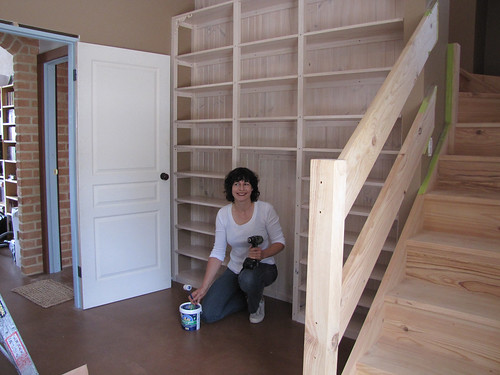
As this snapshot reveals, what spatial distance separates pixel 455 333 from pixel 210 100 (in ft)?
9.89

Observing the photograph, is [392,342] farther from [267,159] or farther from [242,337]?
[267,159]

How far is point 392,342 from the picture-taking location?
1.91 metres

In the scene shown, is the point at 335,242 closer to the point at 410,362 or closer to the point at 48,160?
the point at 410,362

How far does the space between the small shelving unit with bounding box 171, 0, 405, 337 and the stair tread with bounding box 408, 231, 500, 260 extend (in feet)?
2.14

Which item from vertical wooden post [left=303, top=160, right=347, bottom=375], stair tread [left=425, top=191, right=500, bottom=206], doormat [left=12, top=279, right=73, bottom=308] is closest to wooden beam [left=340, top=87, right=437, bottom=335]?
vertical wooden post [left=303, top=160, right=347, bottom=375]

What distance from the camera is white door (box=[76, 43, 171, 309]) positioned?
3.43m

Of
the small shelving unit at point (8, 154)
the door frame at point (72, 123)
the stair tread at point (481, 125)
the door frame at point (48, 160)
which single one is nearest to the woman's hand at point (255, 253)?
the door frame at point (72, 123)

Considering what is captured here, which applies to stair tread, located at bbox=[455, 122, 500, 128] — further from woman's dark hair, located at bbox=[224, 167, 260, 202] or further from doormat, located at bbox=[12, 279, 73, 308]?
doormat, located at bbox=[12, 279, 73, 308]

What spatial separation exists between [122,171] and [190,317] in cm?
136

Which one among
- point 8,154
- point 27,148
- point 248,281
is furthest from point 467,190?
point 8,154

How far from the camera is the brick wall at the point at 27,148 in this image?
4191mm

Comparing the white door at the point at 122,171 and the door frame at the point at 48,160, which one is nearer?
the white door at the point at 122,171

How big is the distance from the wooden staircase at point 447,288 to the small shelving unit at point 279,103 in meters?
0.54

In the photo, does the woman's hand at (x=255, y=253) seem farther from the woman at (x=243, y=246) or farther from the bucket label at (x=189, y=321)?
the bucket label at (x=189, y=321)
